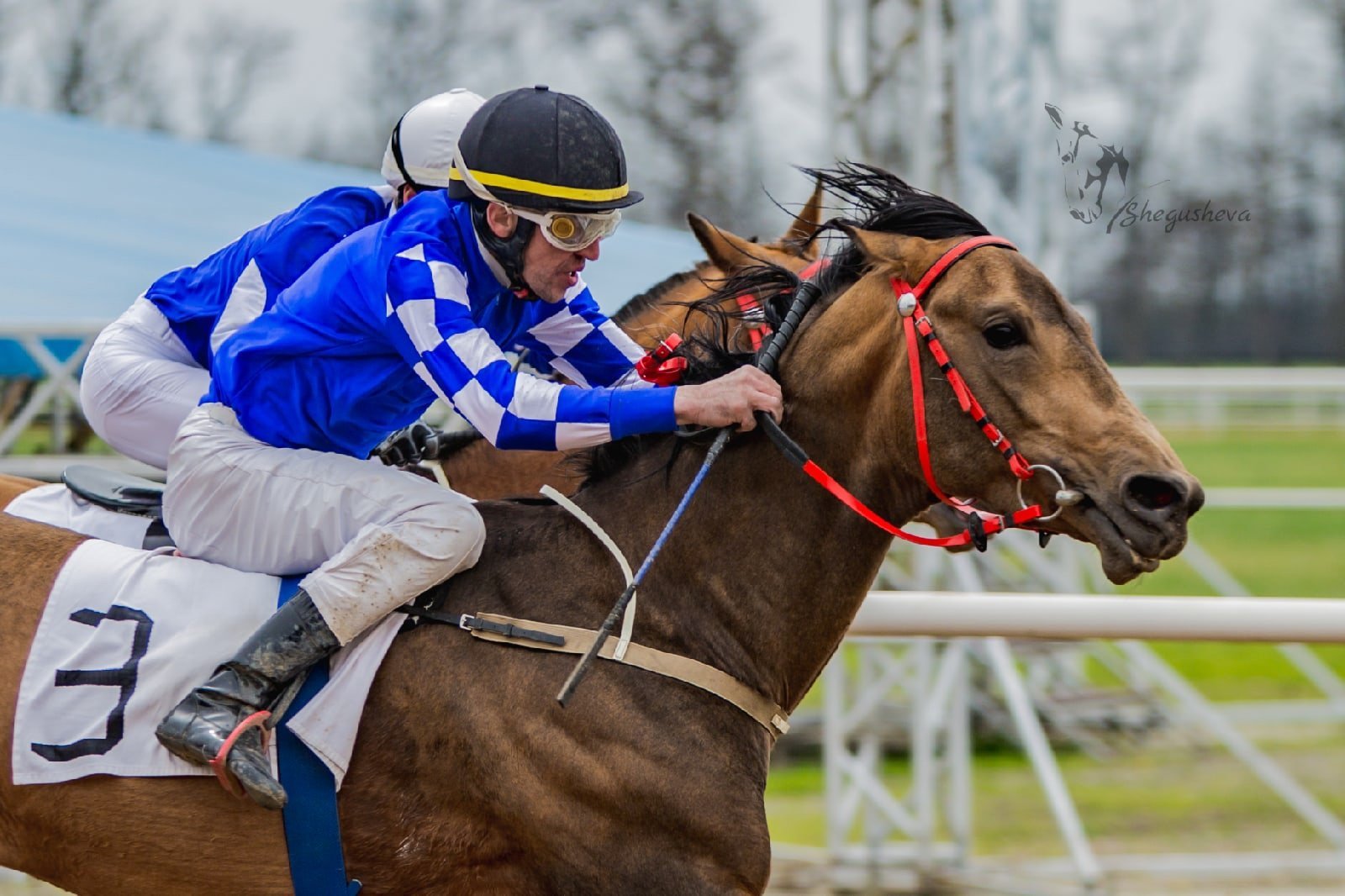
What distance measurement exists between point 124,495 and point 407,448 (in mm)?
893

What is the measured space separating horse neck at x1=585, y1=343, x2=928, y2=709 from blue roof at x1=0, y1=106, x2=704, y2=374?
4.86 m

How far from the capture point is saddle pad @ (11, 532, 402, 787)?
280 centimetres

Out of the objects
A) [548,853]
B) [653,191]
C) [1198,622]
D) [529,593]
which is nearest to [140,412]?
[529,593]

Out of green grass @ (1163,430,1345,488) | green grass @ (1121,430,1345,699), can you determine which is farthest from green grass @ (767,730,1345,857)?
green grass @ (1163,430,1345,488)

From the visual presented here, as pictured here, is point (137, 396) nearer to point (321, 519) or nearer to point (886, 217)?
point (321, 519)

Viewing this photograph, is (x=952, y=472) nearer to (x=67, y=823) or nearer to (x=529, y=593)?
(x=529, y=593)

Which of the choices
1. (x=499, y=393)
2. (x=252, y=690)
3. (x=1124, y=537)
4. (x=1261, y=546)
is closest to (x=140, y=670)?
(x=252, y=690)

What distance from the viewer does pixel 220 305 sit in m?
4.11

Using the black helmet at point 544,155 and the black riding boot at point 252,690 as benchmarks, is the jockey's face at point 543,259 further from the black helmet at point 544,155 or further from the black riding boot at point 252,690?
the black riding boot at point 252,690

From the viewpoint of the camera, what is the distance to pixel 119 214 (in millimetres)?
9469

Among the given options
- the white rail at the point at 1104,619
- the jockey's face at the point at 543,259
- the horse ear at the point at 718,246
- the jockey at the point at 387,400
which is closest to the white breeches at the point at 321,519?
the jockey at the point at 387,400

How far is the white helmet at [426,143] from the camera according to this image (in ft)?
12.9

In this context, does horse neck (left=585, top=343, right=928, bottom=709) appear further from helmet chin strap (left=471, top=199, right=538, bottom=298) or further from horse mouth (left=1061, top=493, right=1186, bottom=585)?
helmet chin strap (left=471, top=199, right=538, bottom=298)

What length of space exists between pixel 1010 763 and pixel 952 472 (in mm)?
6500
